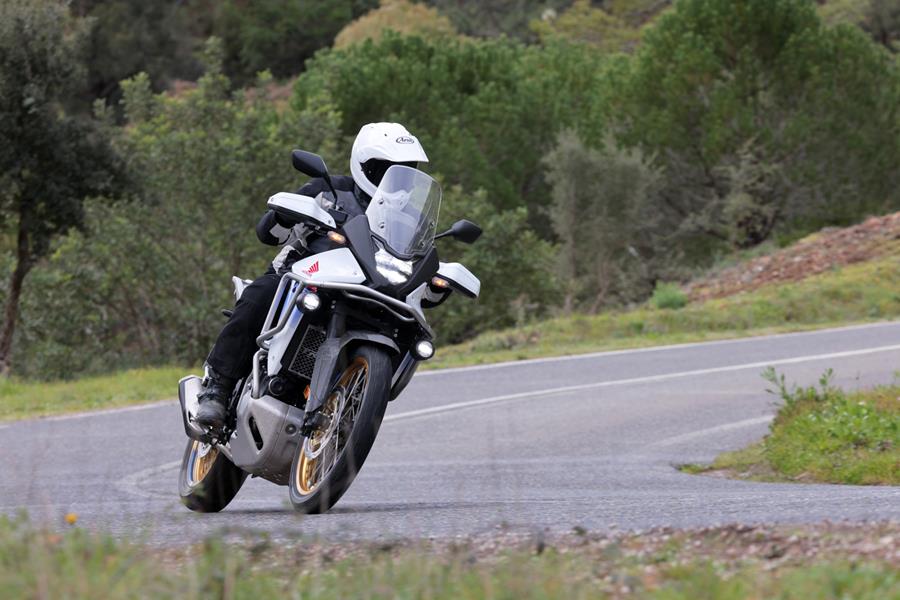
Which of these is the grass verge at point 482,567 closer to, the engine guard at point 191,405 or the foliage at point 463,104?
the engine guard at point 191,405

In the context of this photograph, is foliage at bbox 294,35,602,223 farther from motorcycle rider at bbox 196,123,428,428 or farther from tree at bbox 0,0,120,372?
motorcycle rider at bbox 196,123,428,428

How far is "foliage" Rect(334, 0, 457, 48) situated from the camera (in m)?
68.9

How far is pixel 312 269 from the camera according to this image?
285 inches

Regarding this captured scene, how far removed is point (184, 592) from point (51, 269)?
1233 inches

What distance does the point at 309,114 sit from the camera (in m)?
36.5

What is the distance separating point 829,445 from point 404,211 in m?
3.78

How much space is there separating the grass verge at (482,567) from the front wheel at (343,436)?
A: 72.9 inches

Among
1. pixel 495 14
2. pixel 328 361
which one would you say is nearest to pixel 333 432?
pixel 328 361

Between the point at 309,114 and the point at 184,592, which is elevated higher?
the point at 184,592

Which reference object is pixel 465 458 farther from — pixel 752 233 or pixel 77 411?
pixel 752 233

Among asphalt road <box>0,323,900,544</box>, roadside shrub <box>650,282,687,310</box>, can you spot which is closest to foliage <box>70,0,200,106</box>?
roadside shrub <box>650,282,687,310</box>

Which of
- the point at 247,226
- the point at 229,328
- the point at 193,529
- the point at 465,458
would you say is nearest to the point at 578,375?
the point at 465,458

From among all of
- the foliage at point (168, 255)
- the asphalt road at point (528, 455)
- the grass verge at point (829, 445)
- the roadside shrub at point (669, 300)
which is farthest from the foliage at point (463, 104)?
the grass verge at point (829, 445)

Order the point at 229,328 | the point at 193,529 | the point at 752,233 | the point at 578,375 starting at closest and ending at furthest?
1. the point at 193,529
2. the point at 229,328
3. the point at 578,375
4. the point at 752,233
